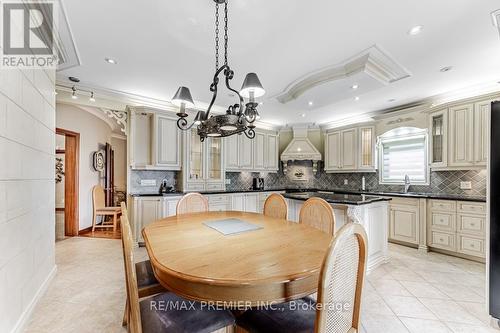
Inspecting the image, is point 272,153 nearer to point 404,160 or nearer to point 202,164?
point 202,164

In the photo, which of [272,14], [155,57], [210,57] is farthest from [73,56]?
[272,14]

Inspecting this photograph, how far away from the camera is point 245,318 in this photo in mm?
1168

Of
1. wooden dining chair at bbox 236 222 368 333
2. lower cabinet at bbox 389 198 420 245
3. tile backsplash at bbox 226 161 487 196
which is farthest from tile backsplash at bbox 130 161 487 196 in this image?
wooden dining chair at bbox 236 222 368 333

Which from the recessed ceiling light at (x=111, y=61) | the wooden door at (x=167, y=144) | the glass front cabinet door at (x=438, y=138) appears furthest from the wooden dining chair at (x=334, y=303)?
the glass front cabinet door at (x=438, y=138)

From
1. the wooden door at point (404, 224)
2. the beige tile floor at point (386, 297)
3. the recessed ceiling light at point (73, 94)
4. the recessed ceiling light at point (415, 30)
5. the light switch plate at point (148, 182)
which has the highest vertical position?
the recessed ceiling light at point (415, 30)

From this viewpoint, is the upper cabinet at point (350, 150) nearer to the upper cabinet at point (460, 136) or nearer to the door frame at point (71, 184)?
the upper cabinet at point (460, 136)

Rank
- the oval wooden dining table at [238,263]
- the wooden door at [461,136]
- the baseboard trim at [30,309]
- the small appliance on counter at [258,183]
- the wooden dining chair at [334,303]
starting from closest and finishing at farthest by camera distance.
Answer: the wooden dining chair at [334,303]
the oval wooden dining table at [238,263]
the baseboard trim at [30,309]
the wooden door at [461,136]
the small appliance on counter at [258,183]

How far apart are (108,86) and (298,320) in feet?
13.1

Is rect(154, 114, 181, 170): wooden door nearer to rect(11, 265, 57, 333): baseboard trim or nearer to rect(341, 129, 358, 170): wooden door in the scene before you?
rect(11, 265, 57, 333): baseboard trim

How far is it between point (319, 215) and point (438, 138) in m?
3.21

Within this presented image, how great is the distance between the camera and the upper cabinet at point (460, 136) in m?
3.20

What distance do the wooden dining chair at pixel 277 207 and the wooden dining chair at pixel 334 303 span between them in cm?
127

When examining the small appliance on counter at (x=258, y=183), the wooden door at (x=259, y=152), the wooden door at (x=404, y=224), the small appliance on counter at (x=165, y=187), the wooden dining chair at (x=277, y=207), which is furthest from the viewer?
the small appliance on counter at (x=258, y=183)

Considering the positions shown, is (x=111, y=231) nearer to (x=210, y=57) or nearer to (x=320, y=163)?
(x=210, y=57)
